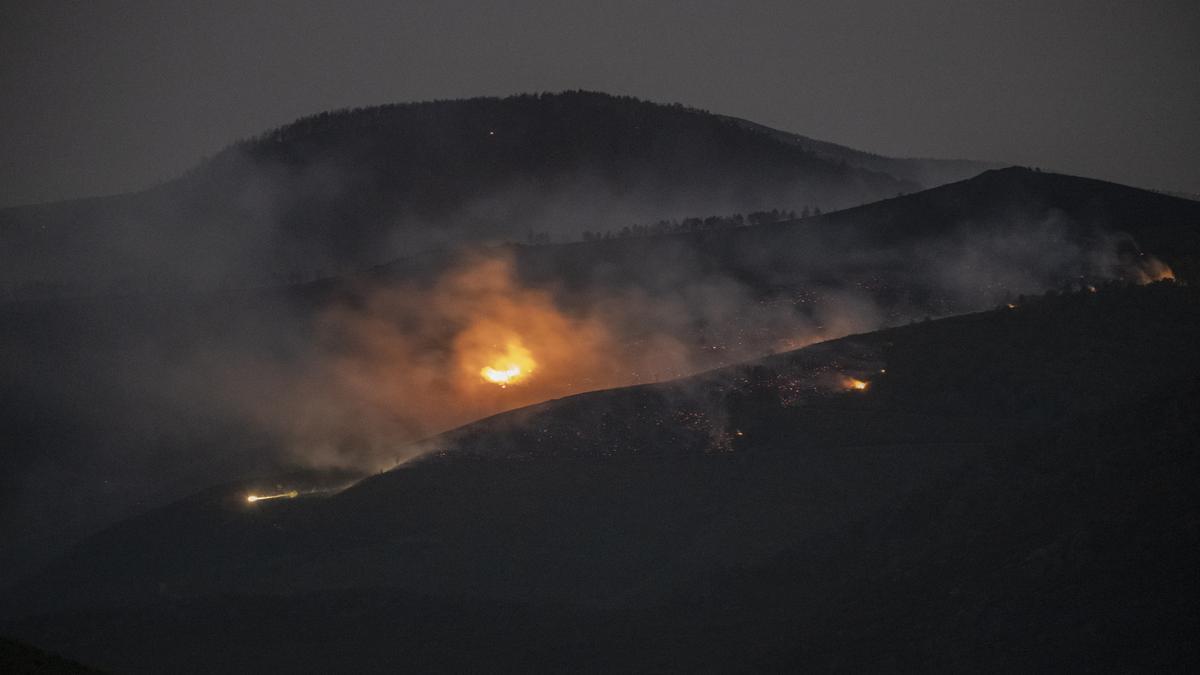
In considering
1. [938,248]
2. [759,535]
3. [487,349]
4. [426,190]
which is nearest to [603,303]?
[487,349]

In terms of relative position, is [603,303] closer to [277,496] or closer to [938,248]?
[938,248]

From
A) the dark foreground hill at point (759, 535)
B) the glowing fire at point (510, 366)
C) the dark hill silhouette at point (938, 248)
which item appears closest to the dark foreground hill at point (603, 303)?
the dark hill silhouette at point (938, 248)

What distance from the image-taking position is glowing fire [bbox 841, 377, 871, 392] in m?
66.1

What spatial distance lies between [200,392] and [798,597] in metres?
60.2

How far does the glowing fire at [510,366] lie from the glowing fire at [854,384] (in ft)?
75.7

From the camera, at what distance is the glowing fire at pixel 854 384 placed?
217 ft

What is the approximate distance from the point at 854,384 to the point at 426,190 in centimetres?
10649

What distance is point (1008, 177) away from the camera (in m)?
96.8

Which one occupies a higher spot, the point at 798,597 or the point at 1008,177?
the point at 1008,177

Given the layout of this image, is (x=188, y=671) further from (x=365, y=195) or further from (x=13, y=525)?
(x=365, y=195)

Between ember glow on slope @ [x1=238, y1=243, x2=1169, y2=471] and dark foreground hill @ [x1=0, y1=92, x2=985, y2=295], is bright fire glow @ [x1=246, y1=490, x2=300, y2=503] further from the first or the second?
dark foreground hill @ [x1=0, y1=92, x2=985, y2=295]

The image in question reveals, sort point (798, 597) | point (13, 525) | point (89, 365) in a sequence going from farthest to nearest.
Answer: point (89, 365) < point (13, 525) < point (798, 597)

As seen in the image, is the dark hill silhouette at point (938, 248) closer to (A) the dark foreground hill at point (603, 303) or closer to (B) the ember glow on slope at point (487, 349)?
(A) the dark foreground hill at point (603, 303)

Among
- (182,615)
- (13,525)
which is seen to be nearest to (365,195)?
(13,525)
